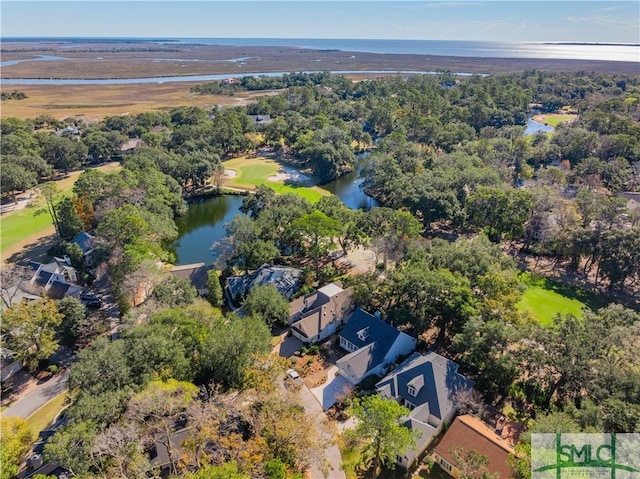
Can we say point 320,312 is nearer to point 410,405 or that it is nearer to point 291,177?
point 410,405

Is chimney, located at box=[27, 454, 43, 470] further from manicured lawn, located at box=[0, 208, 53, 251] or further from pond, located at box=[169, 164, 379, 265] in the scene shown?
manicured lawn, located at box=[0, 208, 53, 251]

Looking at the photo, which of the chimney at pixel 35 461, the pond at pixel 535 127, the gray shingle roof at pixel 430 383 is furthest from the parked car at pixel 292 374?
the pond at pixel 535 127

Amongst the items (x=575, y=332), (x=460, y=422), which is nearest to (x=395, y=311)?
(x=460, y=422)

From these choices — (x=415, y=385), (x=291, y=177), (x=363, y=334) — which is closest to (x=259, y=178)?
(x=291, y=177)

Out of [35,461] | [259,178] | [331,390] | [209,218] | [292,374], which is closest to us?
[35,461]

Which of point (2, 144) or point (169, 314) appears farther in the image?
point (2, 144)

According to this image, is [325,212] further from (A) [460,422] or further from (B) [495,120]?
(B) [495,120]

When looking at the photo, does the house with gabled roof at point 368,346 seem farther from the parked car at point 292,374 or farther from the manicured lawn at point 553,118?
the manicured lawn at point 553,118
